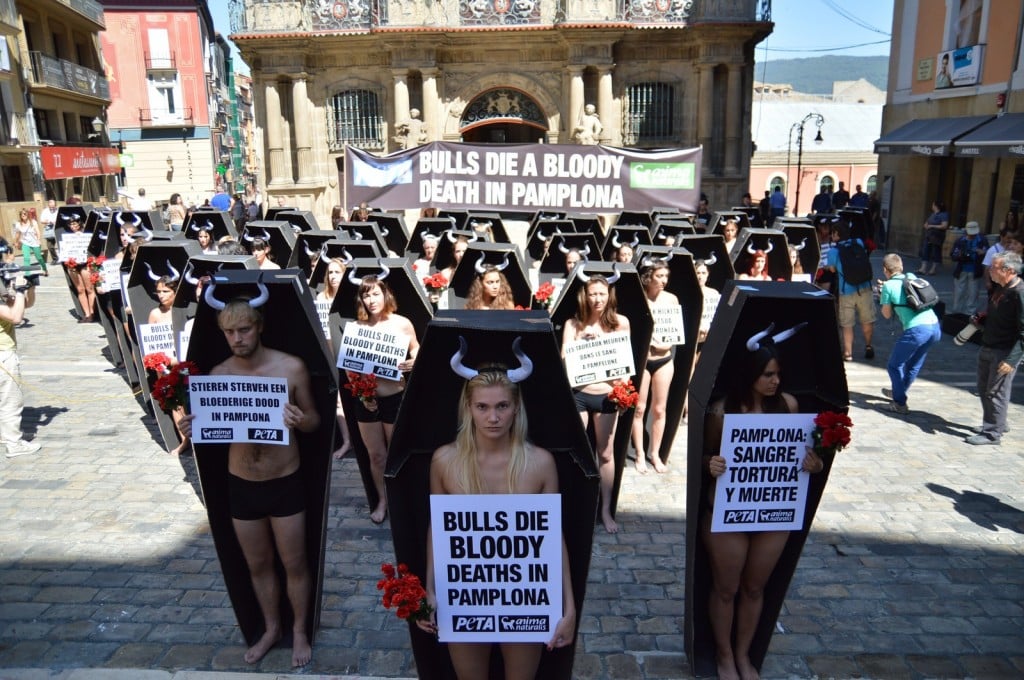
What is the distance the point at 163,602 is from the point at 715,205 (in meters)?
25.4

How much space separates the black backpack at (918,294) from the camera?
8812 millimetres

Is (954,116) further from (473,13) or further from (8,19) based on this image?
(8,19)

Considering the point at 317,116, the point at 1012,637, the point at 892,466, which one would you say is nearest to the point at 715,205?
the point at 317,116

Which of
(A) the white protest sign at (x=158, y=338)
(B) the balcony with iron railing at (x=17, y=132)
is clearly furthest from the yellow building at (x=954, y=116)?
(B) the balcony with iron railing at (x=17, y=132)

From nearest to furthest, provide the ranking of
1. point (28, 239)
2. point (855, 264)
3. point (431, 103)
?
point (855, 264)
point (28, 239)
point (431, 103)

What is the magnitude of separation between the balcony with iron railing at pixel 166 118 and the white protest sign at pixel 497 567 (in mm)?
50402

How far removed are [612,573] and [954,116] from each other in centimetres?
2109

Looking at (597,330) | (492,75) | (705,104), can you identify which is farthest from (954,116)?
(597,330)

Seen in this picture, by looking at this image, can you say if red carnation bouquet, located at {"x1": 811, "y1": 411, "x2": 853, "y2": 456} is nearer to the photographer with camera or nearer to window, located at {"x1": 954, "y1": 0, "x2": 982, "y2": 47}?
the photographer with camera

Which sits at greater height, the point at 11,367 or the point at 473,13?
the point at 473,13

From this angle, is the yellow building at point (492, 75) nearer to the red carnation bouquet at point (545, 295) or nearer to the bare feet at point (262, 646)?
the red carnation bouquet at point (545, 295)

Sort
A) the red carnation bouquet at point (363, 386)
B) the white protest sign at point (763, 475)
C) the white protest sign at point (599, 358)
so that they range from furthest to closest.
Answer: the white protest sign at point (599, 358) → the red carnation bouquet at point (363, 386) → the white protest sign at point (763, 475)

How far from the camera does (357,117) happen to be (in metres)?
29.0

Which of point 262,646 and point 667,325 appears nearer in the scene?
point 262,646
